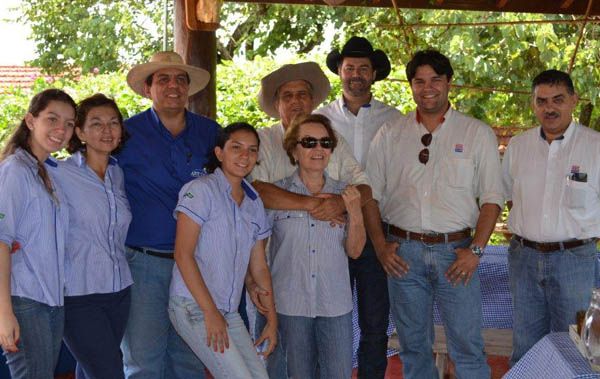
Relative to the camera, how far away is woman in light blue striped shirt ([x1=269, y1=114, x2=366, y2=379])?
3725 millimetres

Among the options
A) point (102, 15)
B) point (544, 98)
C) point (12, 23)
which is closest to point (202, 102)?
point (544, 98)

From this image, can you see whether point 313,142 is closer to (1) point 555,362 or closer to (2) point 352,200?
(2) point 352,200

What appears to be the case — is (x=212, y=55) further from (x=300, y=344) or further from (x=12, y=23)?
(x=12, y=23)

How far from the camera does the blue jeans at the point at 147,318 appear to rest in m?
3.74

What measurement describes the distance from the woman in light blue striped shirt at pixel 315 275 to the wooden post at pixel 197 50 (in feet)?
5.52

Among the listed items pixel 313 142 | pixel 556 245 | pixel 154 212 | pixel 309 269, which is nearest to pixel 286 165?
pixel 313 142

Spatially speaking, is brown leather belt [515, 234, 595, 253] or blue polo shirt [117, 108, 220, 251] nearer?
blue polo shirt [117, 108, 220, 251]

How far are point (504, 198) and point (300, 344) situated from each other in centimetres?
129

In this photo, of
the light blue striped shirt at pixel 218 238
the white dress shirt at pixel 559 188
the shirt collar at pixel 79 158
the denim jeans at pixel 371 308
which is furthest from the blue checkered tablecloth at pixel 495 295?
the shirt collar at pixel 79 158

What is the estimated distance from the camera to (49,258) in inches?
125

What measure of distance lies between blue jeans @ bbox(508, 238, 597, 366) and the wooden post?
218cm

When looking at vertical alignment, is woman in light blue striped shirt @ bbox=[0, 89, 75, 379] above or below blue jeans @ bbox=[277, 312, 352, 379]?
above

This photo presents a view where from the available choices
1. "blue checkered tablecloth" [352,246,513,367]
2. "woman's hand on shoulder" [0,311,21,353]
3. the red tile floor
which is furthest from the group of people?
the red tile floor

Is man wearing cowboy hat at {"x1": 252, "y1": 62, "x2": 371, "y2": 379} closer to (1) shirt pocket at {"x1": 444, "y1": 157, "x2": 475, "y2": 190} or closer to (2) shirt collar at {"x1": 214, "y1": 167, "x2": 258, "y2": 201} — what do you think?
(2) shirt collar at {"x1": 214, "y1": 167, "x2": 258, "y2": 201}
